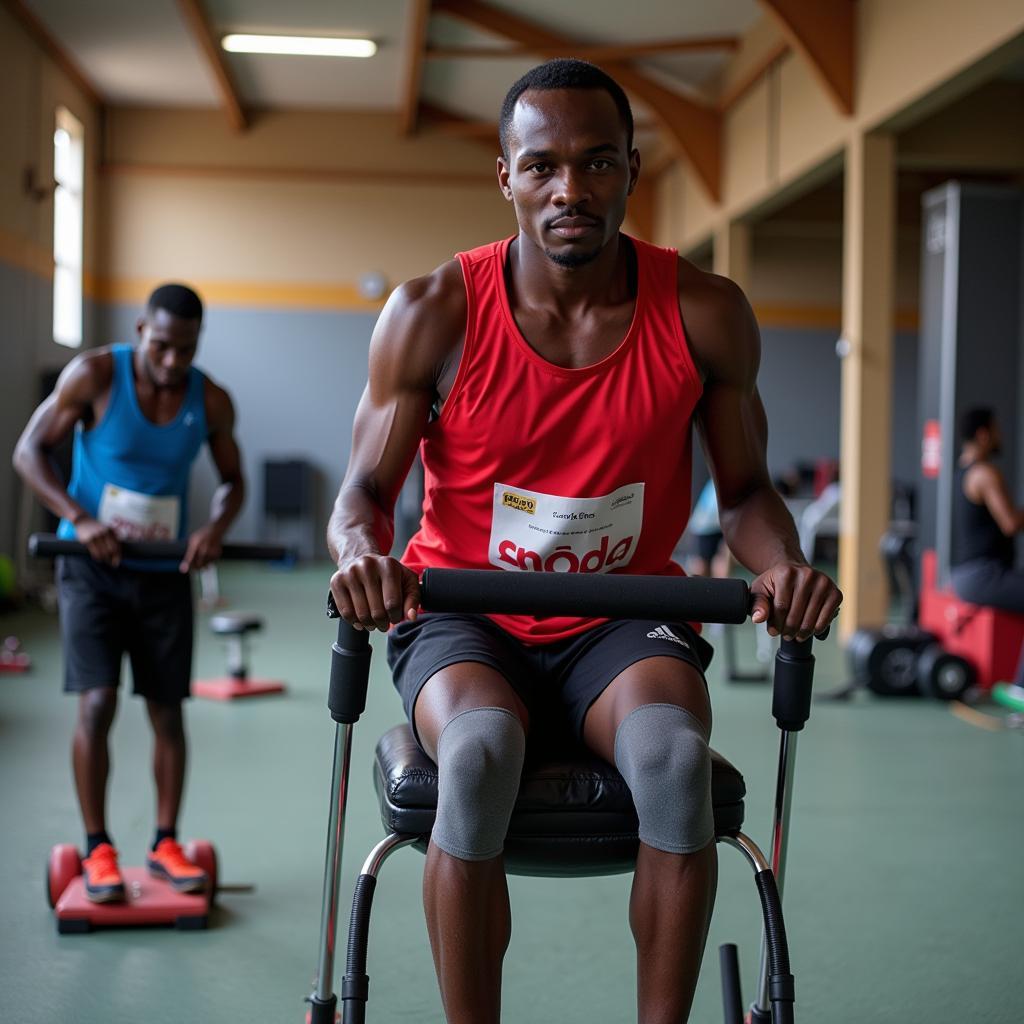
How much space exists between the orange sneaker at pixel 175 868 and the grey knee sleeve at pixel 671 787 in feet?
4.70

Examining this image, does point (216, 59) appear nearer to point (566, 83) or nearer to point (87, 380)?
point (87, 380)

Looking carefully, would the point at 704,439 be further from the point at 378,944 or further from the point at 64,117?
the point at 64,117

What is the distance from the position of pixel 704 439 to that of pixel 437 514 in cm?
41

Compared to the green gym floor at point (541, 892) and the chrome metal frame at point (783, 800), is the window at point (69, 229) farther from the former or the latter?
the chrome metal frame at point (783, 800)

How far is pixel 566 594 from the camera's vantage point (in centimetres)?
144

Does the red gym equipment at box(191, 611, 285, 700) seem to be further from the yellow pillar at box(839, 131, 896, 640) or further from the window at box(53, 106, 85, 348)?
the window at box(53, 106, 85, 348)

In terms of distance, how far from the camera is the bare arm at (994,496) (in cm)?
504

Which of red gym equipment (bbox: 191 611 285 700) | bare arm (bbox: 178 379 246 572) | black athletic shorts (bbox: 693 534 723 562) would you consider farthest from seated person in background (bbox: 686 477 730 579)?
bare arm (bbox: 178 379 246 572)

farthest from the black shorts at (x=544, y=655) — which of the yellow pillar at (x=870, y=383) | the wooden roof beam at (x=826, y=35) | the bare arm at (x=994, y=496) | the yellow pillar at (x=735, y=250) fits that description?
the yellow pillar at (x=735, y=250)

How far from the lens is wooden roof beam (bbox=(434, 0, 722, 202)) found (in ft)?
28.9

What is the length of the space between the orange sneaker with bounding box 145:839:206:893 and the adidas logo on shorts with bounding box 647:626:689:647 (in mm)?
1372

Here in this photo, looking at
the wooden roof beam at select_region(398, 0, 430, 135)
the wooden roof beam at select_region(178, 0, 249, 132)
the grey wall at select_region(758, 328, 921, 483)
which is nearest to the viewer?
the wooden roof beam at select_region(398, 0, 430, 135)

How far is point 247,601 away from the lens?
8.75 metres

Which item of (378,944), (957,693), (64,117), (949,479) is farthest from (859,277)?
(64,117)
